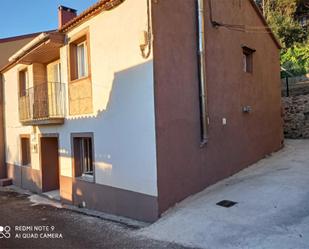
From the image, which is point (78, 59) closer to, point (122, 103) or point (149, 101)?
point (122, 103)

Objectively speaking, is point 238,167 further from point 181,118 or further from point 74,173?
point 74,173

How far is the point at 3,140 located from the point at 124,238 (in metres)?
13.7

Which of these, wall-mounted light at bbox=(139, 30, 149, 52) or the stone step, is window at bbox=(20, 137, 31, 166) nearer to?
the stone step

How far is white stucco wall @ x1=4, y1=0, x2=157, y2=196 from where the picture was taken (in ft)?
→ 25.8

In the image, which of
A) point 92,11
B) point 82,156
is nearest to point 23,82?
point 82,156

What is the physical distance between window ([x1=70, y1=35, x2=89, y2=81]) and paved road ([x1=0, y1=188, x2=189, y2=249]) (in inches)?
184

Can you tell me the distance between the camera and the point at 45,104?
1224 cm

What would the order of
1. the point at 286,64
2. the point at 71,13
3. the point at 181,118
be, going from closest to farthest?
the point at 181,118
the point at 71,13
the point at 286,64

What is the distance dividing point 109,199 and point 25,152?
861cm

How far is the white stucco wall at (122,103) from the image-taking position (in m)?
7.88

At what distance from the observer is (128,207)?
8531mm

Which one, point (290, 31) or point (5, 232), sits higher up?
point (290, 31)

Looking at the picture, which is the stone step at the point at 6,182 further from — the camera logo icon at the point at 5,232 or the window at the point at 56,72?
the camera logo icon at the point at 5,232

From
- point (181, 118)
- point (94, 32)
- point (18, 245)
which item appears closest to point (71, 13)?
point (94, 32)
